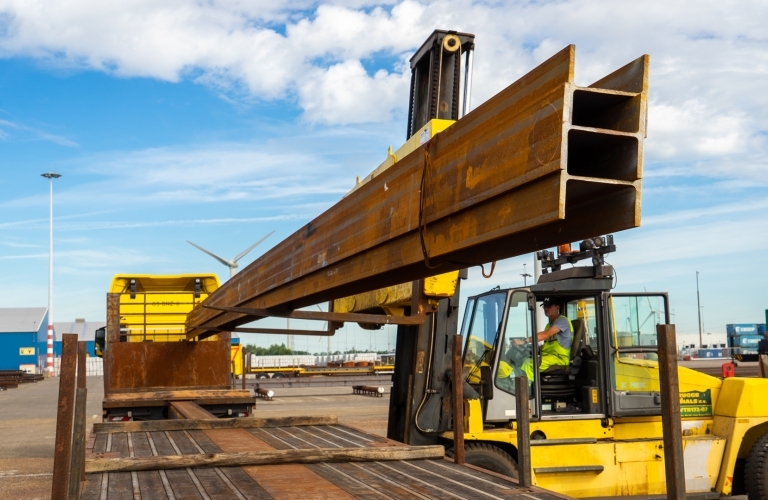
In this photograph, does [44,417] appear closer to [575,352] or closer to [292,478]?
[575,352]

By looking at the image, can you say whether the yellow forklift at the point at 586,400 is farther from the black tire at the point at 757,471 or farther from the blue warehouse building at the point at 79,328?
the blue warehouse building at the point at 79,328

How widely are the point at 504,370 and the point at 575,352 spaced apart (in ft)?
2.98

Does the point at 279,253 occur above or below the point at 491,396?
above

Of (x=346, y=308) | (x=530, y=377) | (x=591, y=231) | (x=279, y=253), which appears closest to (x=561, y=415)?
(x=530, y=377)

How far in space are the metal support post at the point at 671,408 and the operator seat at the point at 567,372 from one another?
15.2 feet

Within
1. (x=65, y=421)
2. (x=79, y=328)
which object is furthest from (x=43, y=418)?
(x=79, y=328)

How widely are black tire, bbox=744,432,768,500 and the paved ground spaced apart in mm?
7431

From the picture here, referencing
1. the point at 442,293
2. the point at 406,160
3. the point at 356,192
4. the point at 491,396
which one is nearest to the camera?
the point at 406,160

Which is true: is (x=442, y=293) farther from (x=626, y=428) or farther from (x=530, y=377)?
(x=626, y=428)

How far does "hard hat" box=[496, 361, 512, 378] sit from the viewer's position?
24.9ft

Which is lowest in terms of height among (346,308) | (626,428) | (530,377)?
(626,428)

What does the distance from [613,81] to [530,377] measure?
17.7 feet

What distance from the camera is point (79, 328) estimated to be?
8331 centimetres

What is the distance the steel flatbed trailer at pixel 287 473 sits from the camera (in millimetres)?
4078
